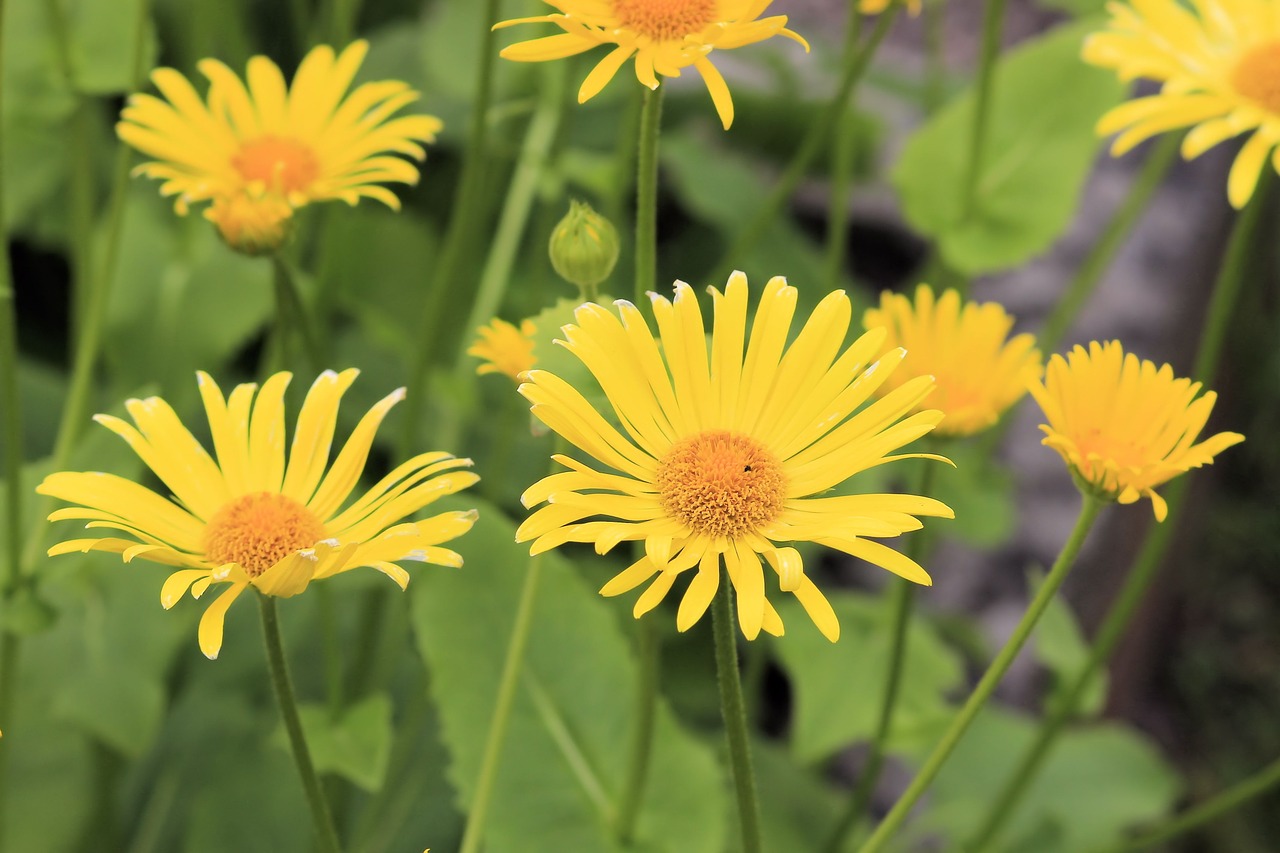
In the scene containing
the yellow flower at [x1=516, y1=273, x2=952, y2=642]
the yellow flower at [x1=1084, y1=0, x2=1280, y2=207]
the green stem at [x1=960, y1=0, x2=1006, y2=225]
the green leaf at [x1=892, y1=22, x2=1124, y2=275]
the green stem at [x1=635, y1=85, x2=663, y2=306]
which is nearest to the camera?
the yellow flower at [x1=516, y1=273, x2=952, y2=642]

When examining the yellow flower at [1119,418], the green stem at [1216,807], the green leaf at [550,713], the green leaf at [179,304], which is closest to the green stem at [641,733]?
the green leaf at [550,713]

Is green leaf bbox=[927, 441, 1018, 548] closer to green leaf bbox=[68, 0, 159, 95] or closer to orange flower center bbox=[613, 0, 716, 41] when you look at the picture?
orange flower center bbox=[613, 0, 716, 41]

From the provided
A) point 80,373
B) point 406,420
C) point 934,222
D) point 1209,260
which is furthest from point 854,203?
point 80,373

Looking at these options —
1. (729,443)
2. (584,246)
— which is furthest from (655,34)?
(729,443)

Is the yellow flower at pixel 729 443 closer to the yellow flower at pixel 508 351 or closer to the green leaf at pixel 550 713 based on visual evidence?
the yellow flower at pixel 508 351

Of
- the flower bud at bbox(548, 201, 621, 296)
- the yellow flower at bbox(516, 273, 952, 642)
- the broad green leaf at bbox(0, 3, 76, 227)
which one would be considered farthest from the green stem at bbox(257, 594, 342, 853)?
the broad green leaf at bbox(0, 3, 76, 227)
